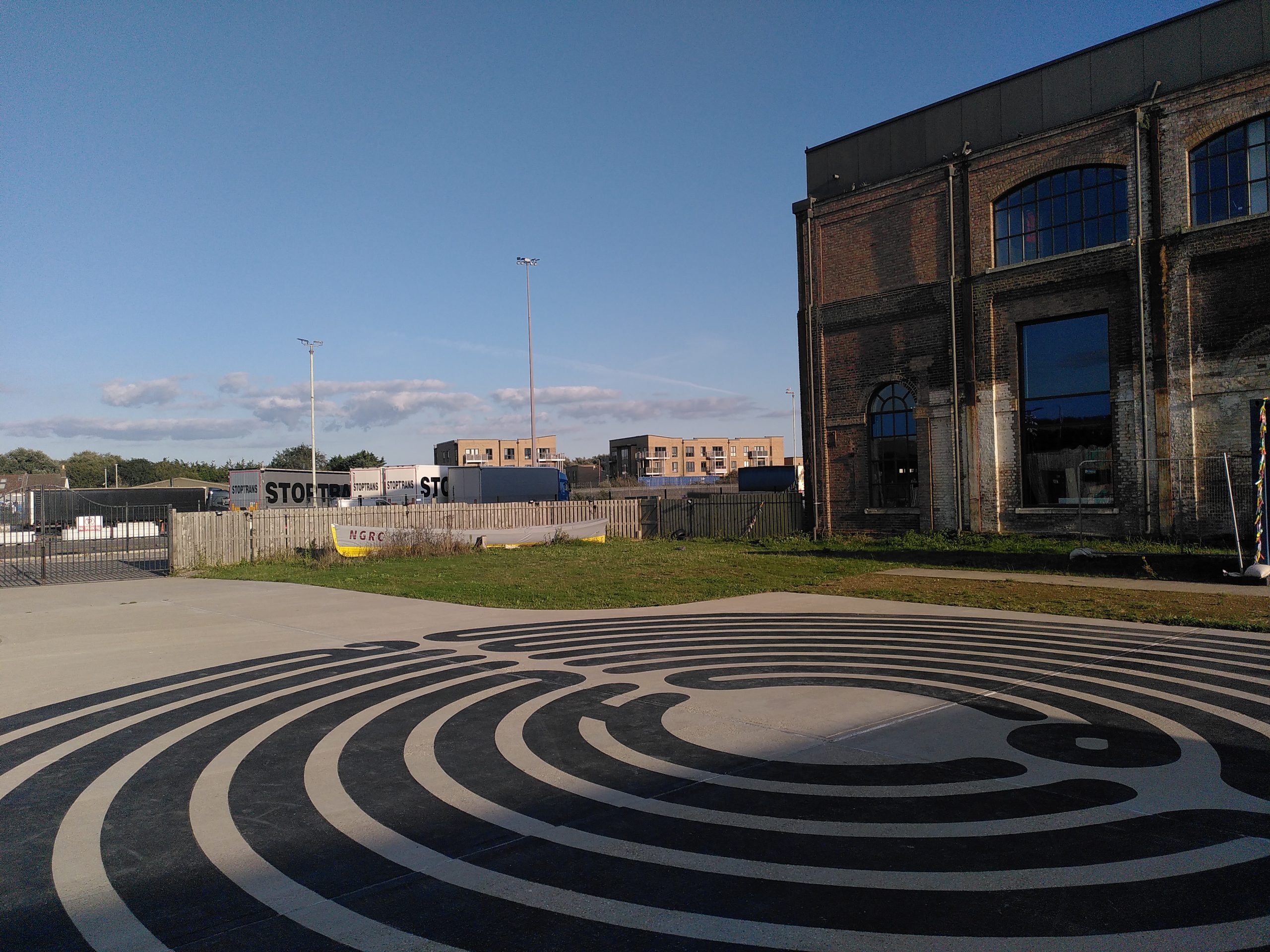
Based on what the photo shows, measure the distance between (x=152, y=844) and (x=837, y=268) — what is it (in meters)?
25.7

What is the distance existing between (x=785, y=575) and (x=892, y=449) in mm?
9198

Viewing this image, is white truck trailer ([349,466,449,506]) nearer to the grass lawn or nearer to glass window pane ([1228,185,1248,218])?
the grass lawn

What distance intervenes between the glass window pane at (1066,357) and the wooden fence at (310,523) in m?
16.1

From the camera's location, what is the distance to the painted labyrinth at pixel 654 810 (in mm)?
3727

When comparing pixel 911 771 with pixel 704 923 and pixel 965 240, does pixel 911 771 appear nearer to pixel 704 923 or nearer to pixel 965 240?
pixel 704 923

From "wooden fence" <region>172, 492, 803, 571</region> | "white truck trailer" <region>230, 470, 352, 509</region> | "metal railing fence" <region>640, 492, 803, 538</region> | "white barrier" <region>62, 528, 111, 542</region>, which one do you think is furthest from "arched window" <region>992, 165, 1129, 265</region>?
"white barrier" <region>62, 528, 111, 542</region>

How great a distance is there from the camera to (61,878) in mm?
4285

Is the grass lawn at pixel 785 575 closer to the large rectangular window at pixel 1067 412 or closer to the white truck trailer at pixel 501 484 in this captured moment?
the large rectangular window at pixel 1067 412

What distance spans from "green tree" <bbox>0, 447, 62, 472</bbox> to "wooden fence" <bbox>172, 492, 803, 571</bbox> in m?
139

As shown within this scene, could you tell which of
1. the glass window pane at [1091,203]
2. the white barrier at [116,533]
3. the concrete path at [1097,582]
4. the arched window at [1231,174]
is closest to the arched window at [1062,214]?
the glass window pane at [1091,203]

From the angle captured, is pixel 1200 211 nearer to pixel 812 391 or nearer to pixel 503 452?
pixel 812 391

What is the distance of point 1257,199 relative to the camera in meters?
19.1

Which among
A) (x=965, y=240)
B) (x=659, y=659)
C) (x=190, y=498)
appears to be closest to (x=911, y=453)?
(x=965, y=240)

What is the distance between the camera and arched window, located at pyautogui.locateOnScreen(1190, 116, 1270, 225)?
19173 millimetres
